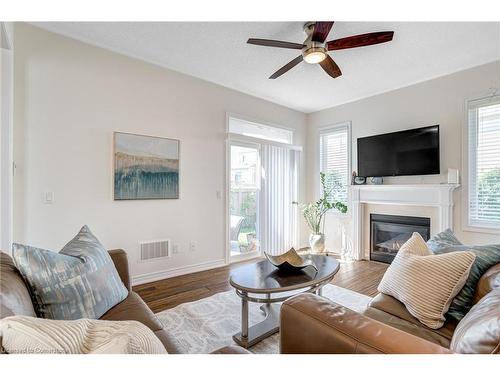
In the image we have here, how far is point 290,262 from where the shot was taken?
6.89ft

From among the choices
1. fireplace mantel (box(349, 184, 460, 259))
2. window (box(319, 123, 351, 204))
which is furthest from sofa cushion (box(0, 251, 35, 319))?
window (box(319, 123, 351, 204))

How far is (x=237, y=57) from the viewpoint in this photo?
288 centimetres

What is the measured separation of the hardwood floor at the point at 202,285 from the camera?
8.36 ft

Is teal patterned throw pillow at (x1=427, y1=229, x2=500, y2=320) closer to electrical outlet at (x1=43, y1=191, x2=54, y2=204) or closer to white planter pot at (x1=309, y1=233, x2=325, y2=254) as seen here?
white planter pot at (x1=309, y1=233, x2=325, y2=254)

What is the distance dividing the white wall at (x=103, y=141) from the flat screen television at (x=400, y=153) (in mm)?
2267

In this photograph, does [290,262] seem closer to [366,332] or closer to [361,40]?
[366,332]

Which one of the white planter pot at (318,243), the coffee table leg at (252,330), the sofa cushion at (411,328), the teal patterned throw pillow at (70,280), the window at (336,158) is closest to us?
the teal patterned throw pillow at (70,280)

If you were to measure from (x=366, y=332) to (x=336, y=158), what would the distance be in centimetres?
401

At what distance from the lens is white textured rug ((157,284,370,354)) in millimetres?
1796

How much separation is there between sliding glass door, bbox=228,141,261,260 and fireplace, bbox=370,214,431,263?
73.5 inches

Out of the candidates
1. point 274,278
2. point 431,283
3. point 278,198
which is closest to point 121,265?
point 274,278

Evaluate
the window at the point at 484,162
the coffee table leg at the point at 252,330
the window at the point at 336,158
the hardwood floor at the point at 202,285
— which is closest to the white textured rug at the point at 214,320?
the coffee table leg at the point at 252,330

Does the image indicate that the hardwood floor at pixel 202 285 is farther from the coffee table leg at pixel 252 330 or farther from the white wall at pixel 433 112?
the white wall at pixel 433 112
